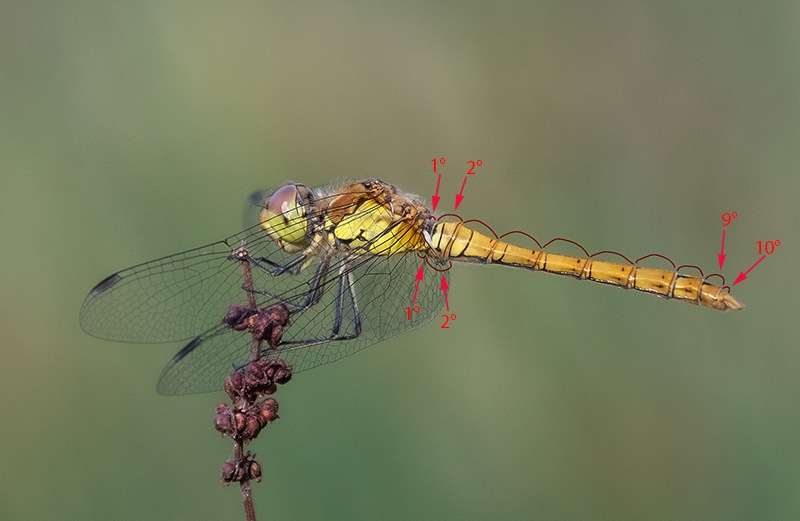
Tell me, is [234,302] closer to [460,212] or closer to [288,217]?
[288,217]

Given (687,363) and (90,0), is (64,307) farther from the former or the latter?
(687,363)

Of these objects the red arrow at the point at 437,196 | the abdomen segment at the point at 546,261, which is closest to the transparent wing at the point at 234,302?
the abdomen segment at the point at 546,261

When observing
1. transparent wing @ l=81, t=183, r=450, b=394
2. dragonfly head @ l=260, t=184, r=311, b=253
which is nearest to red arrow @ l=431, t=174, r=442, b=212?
transparent wing @ l=81, t=183, r=450, b=394

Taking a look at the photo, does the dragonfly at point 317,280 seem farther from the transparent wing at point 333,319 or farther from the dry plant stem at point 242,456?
the dry plant stem at point 242,456

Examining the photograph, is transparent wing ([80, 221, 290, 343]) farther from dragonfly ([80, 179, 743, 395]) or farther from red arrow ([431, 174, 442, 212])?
red arrow ([431, 174, 442, 212])

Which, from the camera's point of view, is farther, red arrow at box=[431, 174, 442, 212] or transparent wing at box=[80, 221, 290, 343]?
red arrow at box=[431, 174, 442, 212]

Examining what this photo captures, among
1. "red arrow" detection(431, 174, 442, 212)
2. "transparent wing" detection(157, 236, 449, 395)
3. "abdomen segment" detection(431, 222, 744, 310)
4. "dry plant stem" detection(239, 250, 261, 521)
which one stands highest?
"red arrow" detection(431, 174, 442, 212)

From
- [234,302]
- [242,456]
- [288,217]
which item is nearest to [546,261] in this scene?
[288,217]

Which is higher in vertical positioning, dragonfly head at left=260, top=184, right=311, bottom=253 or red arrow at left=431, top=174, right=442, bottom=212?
red arrow at left=431, top=174, right=442, bottom=212
